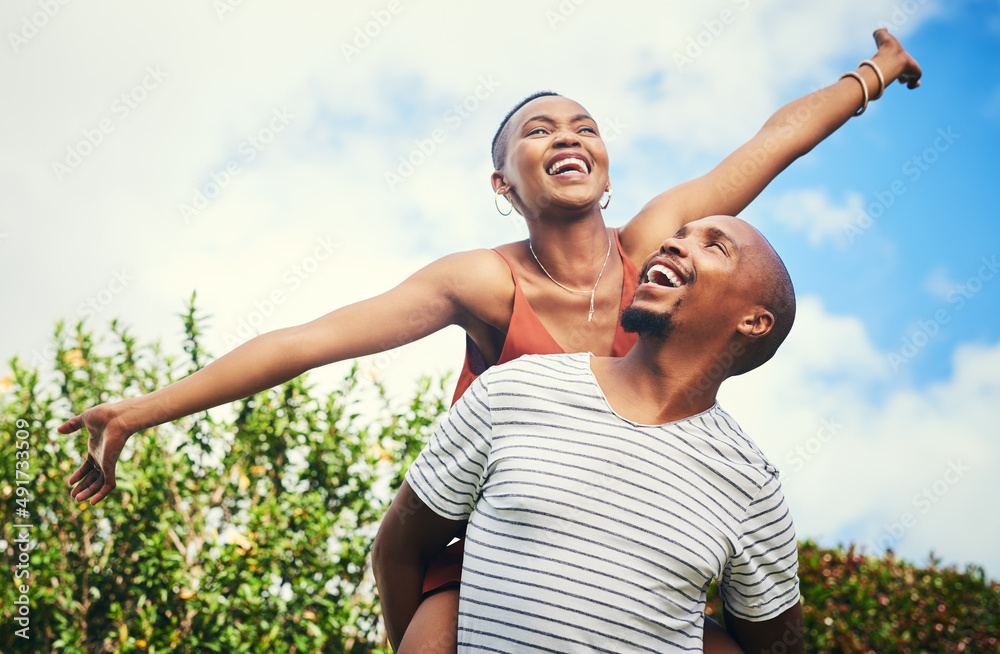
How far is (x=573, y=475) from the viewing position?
6.58 ft

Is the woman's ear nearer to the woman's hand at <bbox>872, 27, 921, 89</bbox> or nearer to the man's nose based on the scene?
the man's nose

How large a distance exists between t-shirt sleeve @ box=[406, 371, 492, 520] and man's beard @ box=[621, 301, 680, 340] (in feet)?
1.55

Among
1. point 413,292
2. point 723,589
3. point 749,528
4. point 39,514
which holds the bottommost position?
point 723,589

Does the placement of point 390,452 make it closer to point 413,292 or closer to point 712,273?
point 413,292

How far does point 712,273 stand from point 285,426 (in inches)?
134

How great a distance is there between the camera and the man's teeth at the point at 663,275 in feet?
7.21

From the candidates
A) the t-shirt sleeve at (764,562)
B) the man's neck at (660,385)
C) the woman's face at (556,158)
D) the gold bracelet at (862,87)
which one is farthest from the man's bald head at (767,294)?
the gold bracelet at (862,87)

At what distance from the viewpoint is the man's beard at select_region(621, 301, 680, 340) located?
7.01 ft

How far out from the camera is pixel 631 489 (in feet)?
6.59

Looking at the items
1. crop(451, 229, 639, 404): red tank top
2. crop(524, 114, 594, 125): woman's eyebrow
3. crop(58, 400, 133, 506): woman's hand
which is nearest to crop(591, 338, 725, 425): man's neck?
crop(451, 229, 639, 404): red tank top

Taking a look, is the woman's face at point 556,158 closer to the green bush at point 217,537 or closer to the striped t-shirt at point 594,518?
the striped t-shirt at point 594,518

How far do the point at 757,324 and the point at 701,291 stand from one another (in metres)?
0.20

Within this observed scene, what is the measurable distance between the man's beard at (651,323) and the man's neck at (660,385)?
0.10 ft

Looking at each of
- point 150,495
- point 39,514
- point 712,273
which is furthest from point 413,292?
point 39,514
